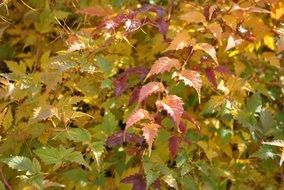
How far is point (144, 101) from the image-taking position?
1.83 m

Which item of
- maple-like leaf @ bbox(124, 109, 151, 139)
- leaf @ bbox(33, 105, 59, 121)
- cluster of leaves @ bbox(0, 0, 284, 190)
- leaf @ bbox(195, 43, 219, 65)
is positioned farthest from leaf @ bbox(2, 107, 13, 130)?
leaf @ bbox(195, 43, 219, 65)

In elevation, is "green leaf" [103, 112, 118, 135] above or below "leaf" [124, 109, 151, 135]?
below

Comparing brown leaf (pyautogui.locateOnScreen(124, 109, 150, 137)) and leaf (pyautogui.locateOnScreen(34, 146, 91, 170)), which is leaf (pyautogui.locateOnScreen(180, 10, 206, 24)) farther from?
leaf (pyautogui.locateOnScreen(34, 146, 91, 170))

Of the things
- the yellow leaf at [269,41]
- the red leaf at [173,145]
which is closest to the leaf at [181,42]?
the red leaf at [173,145]

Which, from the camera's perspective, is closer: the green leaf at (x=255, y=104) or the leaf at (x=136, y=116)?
the leaf at (x=136, y=116)

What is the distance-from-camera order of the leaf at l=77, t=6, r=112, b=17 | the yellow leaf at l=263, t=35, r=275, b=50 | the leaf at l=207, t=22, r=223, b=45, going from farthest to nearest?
the yellow leaf at l=263, t=35, r=275, b=50 < the leaf at l=77, t=6, r=112, b=17 < the leaf at l=207, t=22, r=223, b=45

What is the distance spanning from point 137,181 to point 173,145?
190mm

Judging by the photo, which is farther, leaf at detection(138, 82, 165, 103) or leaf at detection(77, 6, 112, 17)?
leaf at detection(77, 6, 112, 17)

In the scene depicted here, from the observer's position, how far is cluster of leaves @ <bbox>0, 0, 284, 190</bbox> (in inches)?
64.2

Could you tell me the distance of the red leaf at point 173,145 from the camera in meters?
1.70

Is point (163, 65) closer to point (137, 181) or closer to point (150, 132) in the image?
point (150, 132)

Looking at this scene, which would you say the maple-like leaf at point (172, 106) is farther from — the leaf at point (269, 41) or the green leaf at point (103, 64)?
the leaf at point (269, 41)

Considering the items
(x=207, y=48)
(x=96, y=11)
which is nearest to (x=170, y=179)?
(x=207, y=48)

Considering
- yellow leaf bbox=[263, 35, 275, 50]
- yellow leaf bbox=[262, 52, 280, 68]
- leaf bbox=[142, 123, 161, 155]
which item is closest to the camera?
leaf bbox=[142, 123, 161, 155]
